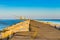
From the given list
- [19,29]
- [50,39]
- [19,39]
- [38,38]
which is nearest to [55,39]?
[50,39]

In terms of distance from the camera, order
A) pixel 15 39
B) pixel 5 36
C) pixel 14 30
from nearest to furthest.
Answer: pixel 15 39
pixel 5 36
pixel 14 30

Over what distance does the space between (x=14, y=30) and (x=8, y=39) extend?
577 millimetres

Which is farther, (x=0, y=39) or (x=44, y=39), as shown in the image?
(x=0, y=39)

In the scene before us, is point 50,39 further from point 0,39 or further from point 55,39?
point 0,39

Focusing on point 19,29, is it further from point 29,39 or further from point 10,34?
point 29,39

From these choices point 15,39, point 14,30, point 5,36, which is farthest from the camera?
point 14,30

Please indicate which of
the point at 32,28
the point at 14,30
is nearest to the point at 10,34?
the point at 14,30

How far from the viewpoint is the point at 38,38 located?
3484 millimetres

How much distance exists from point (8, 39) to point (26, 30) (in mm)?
762

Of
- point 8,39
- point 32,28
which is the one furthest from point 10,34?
point 32,28

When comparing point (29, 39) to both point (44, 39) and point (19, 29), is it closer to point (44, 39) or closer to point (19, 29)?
point (44, 39)

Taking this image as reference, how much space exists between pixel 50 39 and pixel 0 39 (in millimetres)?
1094

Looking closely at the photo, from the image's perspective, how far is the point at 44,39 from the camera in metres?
3.35

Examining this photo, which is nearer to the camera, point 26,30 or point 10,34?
point 10,34
